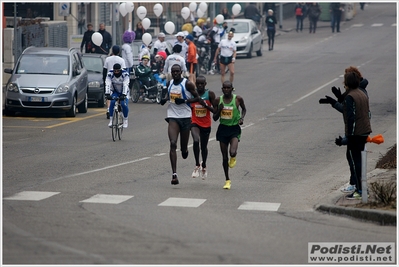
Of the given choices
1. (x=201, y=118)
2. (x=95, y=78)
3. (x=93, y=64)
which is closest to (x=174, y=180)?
(x=201, y=118)

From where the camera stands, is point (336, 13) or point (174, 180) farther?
point (336, 13)

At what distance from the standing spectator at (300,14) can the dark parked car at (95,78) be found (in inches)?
1198

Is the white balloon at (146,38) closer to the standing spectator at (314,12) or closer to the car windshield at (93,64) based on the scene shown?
the car windshield at (93,64)

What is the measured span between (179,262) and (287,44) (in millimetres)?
43652

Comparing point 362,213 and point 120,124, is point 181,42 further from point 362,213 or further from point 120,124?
point 362,213

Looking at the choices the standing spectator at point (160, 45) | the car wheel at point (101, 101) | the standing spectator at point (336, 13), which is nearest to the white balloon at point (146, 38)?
the standing spectator at point (160, 45)

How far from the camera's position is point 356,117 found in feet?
42.4

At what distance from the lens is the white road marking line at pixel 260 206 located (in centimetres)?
1230

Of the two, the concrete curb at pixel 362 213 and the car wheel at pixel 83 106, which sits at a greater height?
the concrete curb at pixel 362 213

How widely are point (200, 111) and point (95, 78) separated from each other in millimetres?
13700

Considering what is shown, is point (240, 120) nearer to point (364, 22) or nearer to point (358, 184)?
point (358, 184)

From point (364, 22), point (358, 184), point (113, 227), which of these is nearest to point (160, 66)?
point (358, 184)

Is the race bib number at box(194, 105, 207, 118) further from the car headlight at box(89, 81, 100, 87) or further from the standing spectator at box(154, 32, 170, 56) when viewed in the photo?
the standing spectator at box(154, 32, 170, 56)

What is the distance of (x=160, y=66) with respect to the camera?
3175 cm
